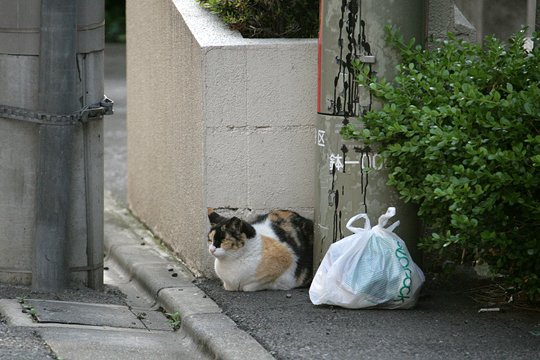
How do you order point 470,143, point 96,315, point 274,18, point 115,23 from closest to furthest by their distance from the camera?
1. point 470,143
2. point 96,315
3. point 274,18
4. point 115,23

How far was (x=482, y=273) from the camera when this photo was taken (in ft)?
21.0

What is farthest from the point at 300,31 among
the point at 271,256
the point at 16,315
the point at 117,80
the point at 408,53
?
the point at 117,80

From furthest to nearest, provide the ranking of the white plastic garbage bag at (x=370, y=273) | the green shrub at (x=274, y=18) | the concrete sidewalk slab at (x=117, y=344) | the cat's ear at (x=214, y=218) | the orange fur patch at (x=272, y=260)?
the green shrub at (x=274, y=18)
the cat's ear at (x=214, y=218)
the orange fur patch at (x=272, y=260)
the white plastic garbage bag at (x=370, y=273)
the concrete sidewalk slab at (x=117, y=344)

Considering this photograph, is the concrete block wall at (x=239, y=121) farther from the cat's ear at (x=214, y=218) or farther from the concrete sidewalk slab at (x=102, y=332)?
the concrete sidewalk slab at (x=102, y=332)

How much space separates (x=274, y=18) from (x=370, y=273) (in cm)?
179

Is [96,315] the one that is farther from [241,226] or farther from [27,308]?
[241,226]

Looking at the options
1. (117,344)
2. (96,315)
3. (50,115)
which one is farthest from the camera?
(50,115)

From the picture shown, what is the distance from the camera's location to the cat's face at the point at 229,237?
19.5 ft

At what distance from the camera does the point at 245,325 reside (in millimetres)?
5496

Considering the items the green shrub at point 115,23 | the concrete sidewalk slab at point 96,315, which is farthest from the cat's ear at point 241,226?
the green shrub at point 115,23

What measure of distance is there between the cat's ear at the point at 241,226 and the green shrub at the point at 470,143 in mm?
782

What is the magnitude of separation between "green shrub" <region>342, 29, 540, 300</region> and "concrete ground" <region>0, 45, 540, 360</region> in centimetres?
40

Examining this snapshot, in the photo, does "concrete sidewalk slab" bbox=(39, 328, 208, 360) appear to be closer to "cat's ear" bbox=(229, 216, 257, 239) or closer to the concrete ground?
the concrete ground

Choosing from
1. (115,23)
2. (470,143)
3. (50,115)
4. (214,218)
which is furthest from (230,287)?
(115,23)
